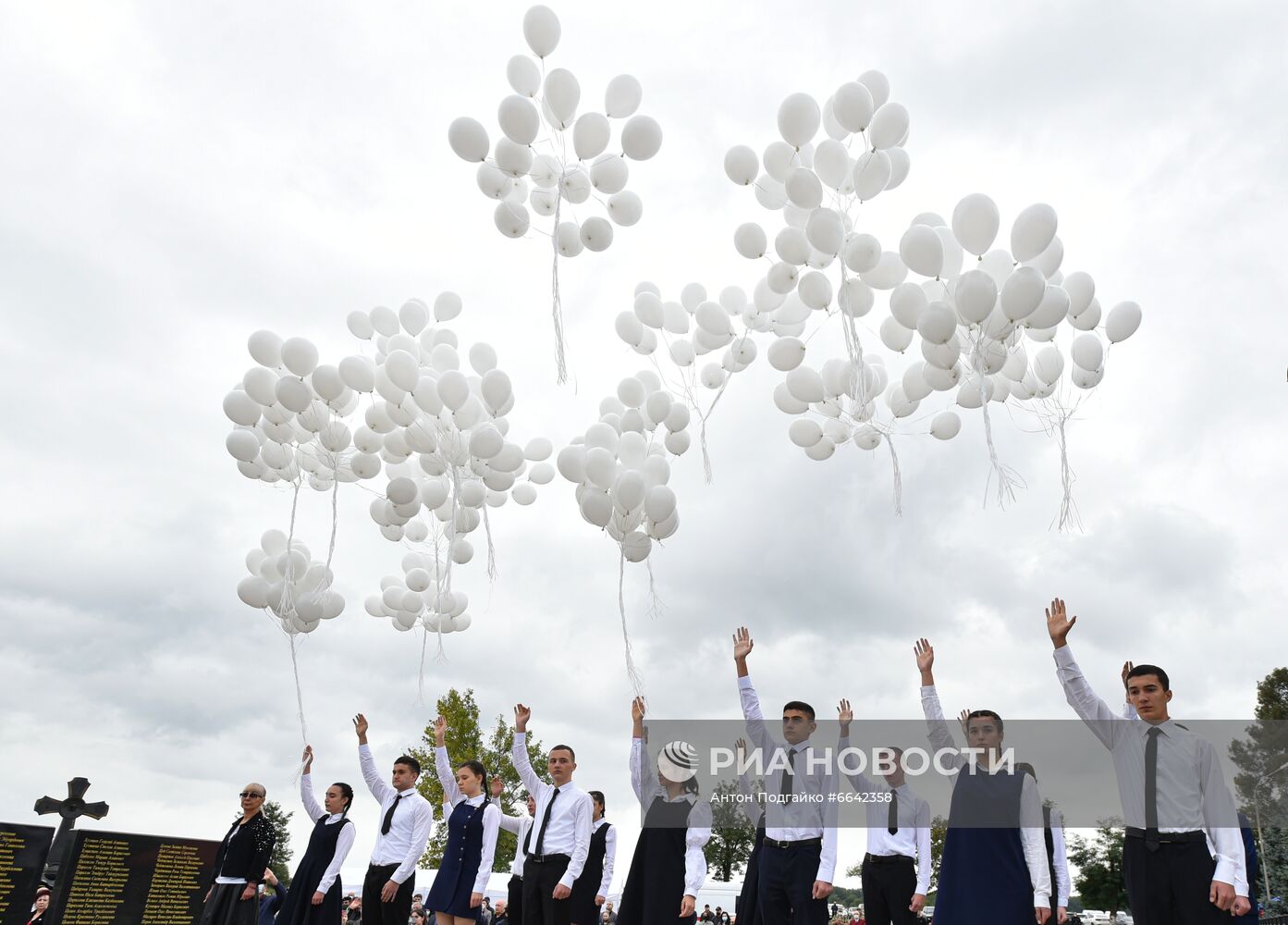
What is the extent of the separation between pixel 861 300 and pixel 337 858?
5.86m

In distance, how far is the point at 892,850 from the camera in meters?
6.26

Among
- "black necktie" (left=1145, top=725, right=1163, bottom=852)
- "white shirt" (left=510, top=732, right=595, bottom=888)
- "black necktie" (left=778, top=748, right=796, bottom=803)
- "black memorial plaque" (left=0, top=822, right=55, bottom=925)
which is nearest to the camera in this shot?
"black necktie" (left=1145, top=725, right=1163, bottom=852)

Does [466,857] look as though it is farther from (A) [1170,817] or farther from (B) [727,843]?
(B) [727,843]

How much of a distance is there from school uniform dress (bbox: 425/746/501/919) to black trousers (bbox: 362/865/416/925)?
191mm

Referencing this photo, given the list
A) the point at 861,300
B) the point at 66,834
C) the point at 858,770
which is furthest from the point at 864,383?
the point at 66,834

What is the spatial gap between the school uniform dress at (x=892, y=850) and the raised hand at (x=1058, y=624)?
192 centimetres

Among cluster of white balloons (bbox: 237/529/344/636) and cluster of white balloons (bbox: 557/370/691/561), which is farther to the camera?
cluster of white balloons (bbox: 237/529/344/636)

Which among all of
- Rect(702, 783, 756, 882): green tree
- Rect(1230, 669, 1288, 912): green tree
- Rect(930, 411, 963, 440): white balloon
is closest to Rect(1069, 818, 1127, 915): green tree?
Rect(1230, 669, 1288, 912): green tree

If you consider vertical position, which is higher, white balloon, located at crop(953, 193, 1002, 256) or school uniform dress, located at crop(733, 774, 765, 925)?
white balloon, located at crop(953, 193, 1002, 256)

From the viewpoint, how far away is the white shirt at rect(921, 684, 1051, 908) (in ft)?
15.5

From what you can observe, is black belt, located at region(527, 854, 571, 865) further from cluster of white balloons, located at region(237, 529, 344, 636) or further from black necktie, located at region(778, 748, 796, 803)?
cluster of white balloons, located at region(237, 529, 344, 636)

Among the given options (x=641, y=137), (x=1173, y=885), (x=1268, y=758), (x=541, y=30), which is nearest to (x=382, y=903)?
(x=1173, y=885)

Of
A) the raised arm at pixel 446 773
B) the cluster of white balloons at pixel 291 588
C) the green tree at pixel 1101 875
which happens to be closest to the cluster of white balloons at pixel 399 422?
the cluster of white balloons at pixel 291 588

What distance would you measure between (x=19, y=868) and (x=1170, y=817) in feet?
22.5
